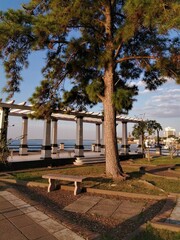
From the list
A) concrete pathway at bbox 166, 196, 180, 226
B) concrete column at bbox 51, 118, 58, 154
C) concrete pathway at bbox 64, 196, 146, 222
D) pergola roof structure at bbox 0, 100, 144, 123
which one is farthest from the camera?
concrete column at bbox 51, 118, 58, 154

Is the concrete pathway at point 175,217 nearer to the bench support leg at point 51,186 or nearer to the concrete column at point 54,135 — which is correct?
the bench support leg at point 51,186

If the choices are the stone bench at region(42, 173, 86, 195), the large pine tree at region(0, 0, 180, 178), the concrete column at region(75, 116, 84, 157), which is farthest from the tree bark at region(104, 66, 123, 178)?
the concrete column at region(75, 116, 84, 157)

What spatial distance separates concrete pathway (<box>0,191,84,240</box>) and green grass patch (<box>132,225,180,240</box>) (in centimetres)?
93

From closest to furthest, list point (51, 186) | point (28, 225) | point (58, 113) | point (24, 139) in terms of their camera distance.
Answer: point (28, 225)
point (51, 186)
point (58, 113)
point (24, 139)

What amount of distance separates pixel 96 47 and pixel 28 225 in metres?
6.81

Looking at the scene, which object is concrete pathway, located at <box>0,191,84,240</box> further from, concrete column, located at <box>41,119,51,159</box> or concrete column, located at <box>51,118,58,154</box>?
concrete column, located at <box>51,118,58,154</box>

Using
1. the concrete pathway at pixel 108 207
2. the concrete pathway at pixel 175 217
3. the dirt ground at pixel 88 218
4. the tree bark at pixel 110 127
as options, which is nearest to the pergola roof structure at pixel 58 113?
the tree bark at pixel 110 127

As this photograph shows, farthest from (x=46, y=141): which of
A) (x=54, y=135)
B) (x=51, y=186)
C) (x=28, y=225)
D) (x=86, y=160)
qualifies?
(x=28, y=225)

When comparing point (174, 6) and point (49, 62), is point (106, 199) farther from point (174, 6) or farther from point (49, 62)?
point (49, 62)

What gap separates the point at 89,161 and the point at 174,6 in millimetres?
10164

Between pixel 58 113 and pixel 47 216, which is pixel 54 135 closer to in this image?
pixel 58 113

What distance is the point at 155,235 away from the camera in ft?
11.9

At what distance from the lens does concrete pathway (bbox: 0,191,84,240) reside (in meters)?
3.54

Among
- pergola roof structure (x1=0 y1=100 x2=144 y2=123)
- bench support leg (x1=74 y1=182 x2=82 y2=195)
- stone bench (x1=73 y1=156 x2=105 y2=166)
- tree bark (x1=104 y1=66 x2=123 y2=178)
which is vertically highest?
pergola roof structure (x1=0 y1=100 x2=144 y2=123)
